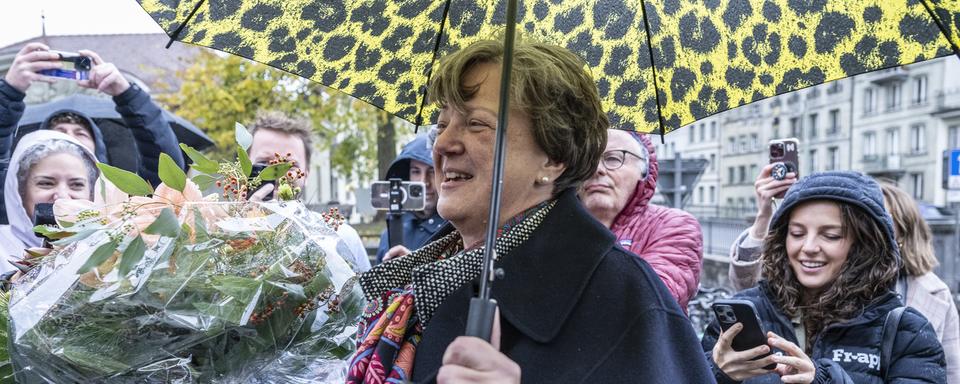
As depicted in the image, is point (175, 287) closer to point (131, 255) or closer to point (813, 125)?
point (131, 255)

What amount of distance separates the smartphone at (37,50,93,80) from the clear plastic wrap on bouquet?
2.70 meters

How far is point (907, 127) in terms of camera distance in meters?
47.4

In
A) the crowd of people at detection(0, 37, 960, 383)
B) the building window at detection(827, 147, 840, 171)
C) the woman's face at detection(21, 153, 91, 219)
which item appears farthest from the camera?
the building window at detection(827, 147, 840, 171)

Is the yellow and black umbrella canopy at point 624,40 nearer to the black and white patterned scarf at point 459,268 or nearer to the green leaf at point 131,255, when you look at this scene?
the black and white patterned scarf at point 459,268

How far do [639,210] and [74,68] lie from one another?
9.22 feet

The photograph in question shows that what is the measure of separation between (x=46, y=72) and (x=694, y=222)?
122 inches

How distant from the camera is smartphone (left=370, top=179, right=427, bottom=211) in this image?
4.94 metres

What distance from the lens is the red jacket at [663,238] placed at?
138 inches

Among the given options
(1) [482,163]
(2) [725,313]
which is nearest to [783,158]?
(2) [725,313]

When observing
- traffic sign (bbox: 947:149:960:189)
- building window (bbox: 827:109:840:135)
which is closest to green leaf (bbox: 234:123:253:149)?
traffic sign (bbox: 947:149:960:189)

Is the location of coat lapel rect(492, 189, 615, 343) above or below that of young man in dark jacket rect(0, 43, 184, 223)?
below

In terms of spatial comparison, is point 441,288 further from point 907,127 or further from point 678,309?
point 907,127

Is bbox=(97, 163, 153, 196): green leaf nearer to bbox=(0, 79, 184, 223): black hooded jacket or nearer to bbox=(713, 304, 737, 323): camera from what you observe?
bbox=(713, 304, 737, 323): camera

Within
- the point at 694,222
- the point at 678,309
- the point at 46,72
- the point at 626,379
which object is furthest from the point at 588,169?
the point at 46,72
